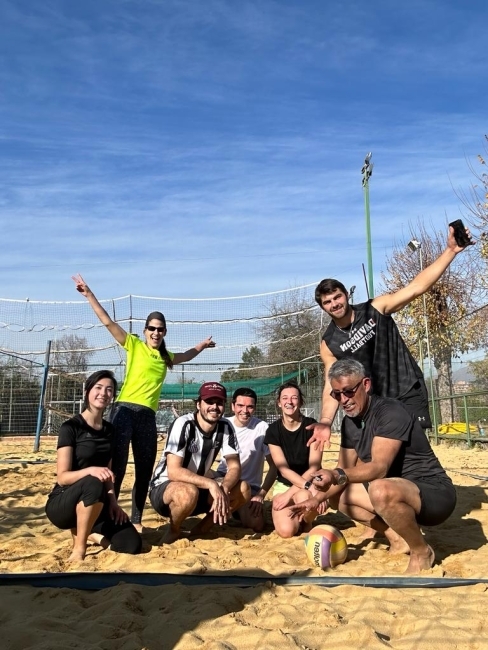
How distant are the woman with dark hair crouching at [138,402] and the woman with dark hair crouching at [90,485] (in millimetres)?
356

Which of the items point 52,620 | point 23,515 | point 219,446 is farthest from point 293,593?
point 23,515

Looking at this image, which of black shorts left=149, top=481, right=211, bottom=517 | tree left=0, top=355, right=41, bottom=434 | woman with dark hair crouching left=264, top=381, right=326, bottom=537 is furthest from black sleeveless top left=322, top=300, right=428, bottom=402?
tree left=0, top=355, right=41, bottom=434

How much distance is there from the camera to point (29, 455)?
11.6m

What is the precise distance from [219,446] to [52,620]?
2093 millimetres

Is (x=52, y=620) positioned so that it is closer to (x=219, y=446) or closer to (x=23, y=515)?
(x=219, y=446)

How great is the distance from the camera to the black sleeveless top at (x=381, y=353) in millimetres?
4305

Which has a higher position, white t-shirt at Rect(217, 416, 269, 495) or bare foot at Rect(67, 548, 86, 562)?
white t-shirt at Rect(217, 416, 269, 495)

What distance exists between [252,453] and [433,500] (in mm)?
1958

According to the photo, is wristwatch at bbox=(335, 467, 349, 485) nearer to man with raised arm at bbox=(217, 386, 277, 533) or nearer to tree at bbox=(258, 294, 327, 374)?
man with raised arm at bbox=(217, 386, 277, 533)

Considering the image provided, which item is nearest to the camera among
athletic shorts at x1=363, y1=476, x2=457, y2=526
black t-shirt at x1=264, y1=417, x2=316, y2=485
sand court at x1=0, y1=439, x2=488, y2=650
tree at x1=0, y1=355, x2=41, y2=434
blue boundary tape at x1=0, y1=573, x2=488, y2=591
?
sand court at x1=0, y1=439, x2=488, y2=650

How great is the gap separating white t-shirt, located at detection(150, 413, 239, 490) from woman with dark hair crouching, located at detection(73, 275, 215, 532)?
0.69 feet

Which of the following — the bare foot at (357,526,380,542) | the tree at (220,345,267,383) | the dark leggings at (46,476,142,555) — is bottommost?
the bare foot at (357,526,380,542)

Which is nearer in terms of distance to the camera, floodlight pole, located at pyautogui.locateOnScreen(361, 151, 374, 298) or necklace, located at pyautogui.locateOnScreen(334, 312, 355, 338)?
necklace, located at pyautogui.locateOnScreen(334, 312, 355, 338)

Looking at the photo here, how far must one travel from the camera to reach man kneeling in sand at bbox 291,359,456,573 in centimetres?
342
